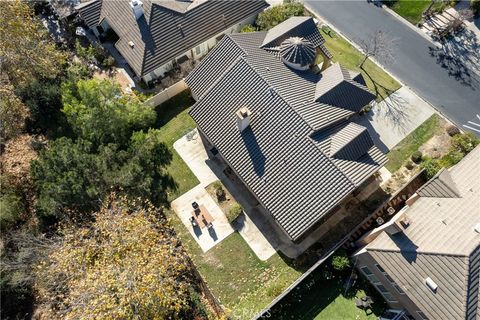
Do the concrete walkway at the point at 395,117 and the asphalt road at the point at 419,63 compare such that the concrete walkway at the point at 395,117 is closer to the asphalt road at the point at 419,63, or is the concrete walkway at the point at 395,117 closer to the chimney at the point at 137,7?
the asphalt road at the point at 419,63

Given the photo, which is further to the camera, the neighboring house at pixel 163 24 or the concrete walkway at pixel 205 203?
the neighboring house at pixel 163 24

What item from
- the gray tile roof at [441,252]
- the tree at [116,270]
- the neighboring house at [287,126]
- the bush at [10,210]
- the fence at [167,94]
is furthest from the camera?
the fence at [167,94]

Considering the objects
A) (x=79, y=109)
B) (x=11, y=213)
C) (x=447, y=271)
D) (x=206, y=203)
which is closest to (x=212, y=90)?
(x=206, y=203)

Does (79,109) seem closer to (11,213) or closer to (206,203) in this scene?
(11,213)

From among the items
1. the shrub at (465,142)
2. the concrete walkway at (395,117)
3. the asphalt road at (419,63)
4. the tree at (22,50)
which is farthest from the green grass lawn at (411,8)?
the tree at (22,50)

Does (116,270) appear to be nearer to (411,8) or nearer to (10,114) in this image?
(10,114)

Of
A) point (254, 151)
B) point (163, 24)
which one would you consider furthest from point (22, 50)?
point (254, 151)

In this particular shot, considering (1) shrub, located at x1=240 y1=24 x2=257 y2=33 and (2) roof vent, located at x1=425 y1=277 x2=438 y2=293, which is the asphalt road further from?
(2) roof vent, located at x1=425 y1=277 x2=438 y2=293
